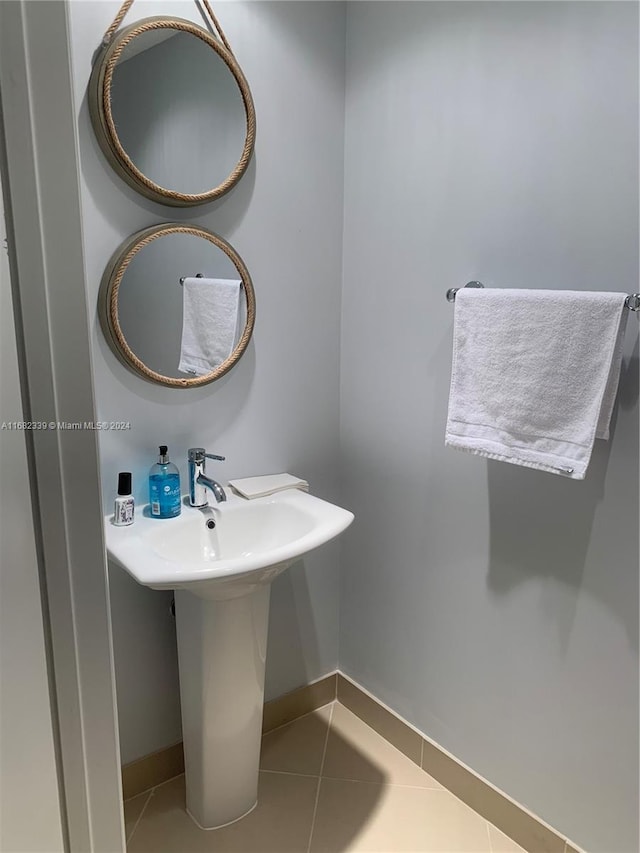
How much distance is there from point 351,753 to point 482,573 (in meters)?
0.80

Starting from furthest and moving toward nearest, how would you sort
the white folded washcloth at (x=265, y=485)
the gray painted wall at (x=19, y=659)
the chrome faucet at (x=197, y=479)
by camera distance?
the white folded washcloth at (x=265, y=485), the chrome faucet at (x=197, y=479), the gray painted wall at (x=19, y=659)

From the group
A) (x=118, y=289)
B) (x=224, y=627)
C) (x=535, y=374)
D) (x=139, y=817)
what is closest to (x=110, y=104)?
(x=118, y=289)

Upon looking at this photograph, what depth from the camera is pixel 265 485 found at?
69.7 inches

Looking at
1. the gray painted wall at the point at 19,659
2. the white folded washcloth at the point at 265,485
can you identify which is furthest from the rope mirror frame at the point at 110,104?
the gray painted wall at the point at 19,659

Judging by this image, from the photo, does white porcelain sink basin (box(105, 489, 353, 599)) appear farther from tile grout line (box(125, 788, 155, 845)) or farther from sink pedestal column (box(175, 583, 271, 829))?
tile grout line (box(125, 788, 155, 845))

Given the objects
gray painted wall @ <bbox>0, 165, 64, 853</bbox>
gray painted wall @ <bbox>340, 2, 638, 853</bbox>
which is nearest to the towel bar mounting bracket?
gray painted wall @ <bbox>340, 2, 638, 853</bbox>

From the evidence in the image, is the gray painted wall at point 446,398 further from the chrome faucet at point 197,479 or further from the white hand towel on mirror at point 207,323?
the chrome faucet at point 197,479

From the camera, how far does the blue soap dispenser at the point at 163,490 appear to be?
1553 mm

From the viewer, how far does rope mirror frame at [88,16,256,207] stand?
54.1 inches

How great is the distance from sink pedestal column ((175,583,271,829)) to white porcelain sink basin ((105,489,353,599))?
0.35 ft

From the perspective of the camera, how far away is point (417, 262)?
170cm

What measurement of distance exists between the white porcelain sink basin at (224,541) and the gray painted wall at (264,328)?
Result: 16cm

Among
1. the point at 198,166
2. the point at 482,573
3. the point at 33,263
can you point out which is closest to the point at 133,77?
the point at 198,166

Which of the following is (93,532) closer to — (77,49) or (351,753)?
(77,49)
